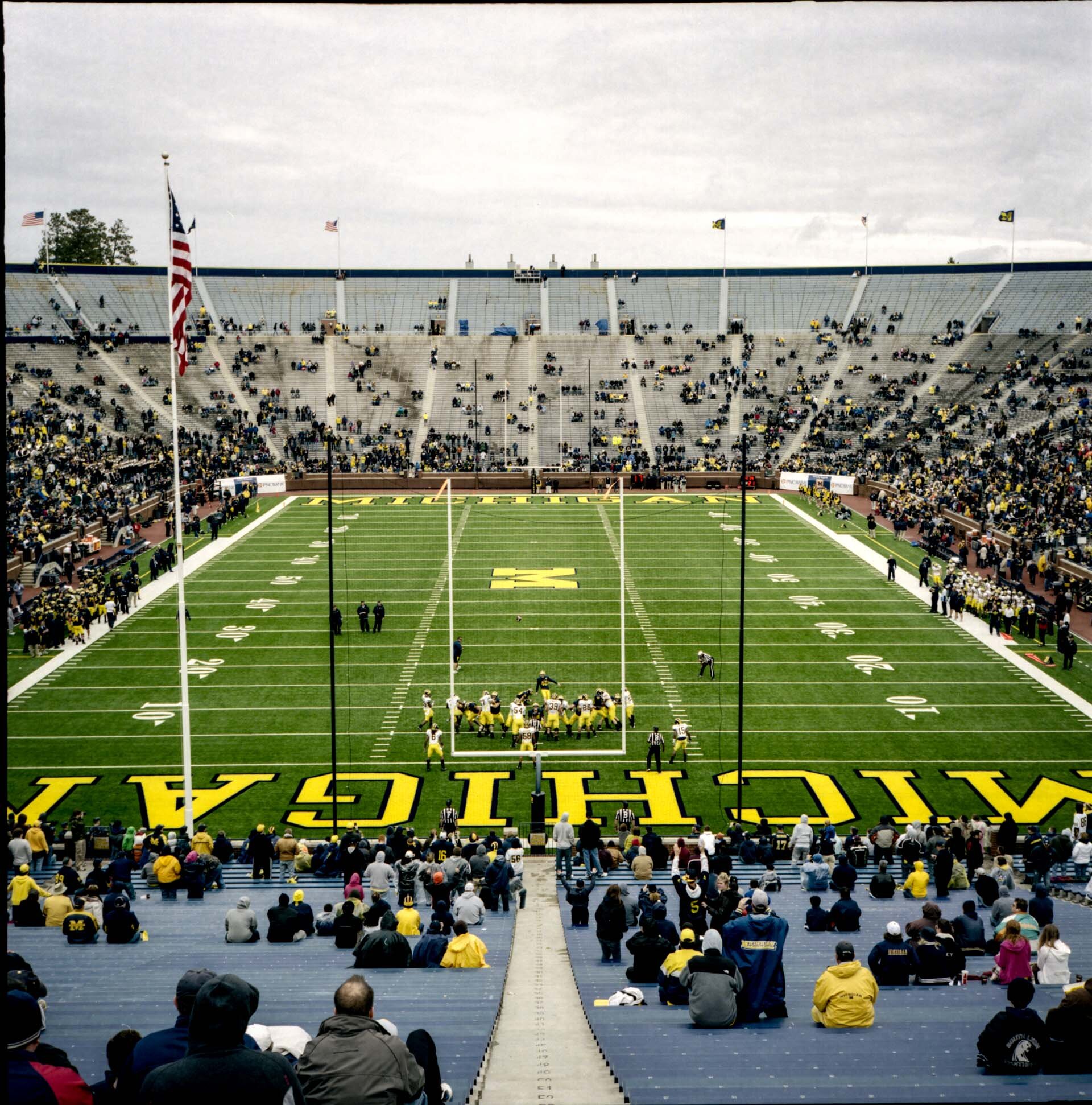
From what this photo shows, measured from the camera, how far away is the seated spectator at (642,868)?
52.9ft

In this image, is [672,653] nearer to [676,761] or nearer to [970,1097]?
[676,761]

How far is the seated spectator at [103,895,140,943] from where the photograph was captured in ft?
39.9

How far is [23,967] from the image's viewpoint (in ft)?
26.4

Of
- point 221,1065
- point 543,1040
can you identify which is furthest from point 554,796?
point 221,1065

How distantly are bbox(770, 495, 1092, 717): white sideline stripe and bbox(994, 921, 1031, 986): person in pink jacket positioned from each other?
1632cm

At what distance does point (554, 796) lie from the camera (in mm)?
21312

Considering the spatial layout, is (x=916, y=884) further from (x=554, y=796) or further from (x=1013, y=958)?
(x=554, y=796)

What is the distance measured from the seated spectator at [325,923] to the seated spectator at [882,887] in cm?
652

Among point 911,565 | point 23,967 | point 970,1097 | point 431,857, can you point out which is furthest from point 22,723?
point 911,565

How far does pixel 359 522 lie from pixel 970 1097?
144 ft

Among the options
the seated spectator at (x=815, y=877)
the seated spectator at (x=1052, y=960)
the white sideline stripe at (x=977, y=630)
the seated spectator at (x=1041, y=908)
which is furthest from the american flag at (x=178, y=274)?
the white sideline stripe at (x=977, y=630)

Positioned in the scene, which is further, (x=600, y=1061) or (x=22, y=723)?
(x=22, y=723)

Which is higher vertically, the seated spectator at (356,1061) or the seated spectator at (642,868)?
the seated spectator at (356,1061)

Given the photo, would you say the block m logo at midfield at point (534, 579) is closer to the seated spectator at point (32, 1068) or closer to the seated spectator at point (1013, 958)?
the seated spectator at point (1013, 958)
